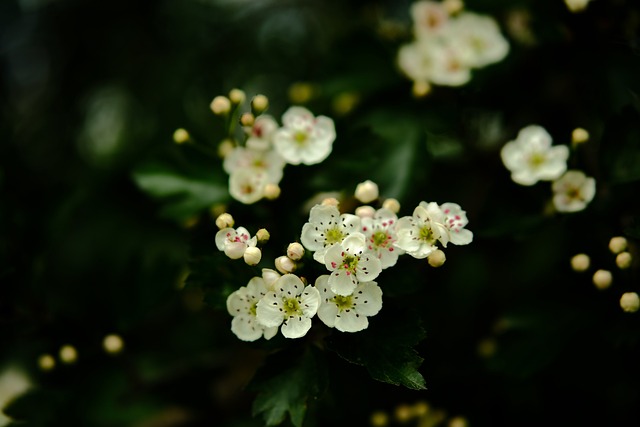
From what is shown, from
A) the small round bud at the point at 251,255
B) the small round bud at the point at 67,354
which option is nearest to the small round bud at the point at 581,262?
the small round bud at the point at 251,255

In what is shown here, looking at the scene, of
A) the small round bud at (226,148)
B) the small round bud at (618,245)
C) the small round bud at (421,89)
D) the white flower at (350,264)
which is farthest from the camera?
the small round bud at (421,89)

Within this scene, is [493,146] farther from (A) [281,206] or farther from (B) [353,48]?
(A) [281,206]

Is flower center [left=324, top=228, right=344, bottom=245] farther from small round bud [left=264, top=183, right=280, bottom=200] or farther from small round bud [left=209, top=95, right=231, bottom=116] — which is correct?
small round bud [left=209, top=95, right=231, bottom=116]

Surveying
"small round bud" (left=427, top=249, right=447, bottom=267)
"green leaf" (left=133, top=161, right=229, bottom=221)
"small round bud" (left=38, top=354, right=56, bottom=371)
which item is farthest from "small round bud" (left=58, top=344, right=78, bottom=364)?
"small round bud" (left=427, top=249, right=447, bottom=267)

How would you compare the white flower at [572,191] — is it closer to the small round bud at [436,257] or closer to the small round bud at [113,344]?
the small round bud at [436,257]

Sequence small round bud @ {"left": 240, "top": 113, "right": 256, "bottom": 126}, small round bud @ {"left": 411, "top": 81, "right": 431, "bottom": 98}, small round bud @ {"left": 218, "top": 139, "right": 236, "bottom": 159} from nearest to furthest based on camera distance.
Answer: small round bud @ {"left": 240, "top": 113, "right": 256, "bottom": 126}, small round bud @ {"left": 218, "top": 139, "right": 236, "bottom": 159}, small round bud @ {"left": 411, "top": 81, "right": 431, "bottom": 98}

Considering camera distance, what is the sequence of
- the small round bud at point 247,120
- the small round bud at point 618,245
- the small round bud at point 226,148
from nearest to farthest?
1. the small round bud at point 618,245
2. the small round bud at point 247,120
3. the small round bud at point 226,148

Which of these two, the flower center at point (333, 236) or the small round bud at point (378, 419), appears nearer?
the flower center at point (333, 236)
